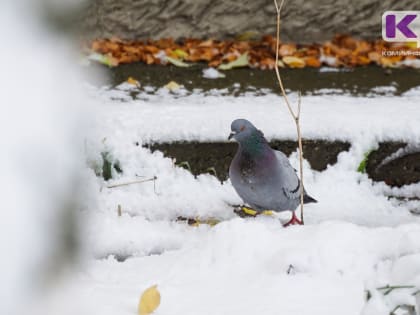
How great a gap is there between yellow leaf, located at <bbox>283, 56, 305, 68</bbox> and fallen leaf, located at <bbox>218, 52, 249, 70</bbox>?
0.84 feet

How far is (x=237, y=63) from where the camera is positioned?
4.22m

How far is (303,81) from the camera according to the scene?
3.99 meters

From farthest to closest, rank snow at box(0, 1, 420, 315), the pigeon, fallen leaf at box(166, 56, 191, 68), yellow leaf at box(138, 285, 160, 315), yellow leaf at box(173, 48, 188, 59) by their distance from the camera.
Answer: yellow leaf at box(173, 48, 188, 59) → fallen leaf at box(166, 56, 191, 68) → the pigeon → yellow leaf at box(138, 285, 160, 315) → snow at box(0, 1, 420, 315)

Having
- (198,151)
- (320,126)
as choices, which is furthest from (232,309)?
(320,126)

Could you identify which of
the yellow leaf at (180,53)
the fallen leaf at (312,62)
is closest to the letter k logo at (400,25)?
the fallen leaf at (312,62)

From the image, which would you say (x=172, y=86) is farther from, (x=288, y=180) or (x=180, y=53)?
(x=288, y=180)

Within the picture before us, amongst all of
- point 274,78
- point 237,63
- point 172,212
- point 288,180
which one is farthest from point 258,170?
point 237,63

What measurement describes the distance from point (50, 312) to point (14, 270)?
0.11 meters

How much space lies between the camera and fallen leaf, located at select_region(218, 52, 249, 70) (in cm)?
420

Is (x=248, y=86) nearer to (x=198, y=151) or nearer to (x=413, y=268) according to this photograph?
(x=198, y=151)

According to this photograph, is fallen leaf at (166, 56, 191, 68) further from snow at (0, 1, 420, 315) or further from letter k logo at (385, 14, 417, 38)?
letter k logo at (385, 14, 417, 38)

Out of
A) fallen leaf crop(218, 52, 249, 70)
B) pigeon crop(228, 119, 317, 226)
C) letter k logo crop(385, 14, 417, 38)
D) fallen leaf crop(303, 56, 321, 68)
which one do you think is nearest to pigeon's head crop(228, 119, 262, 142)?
pigeon crop(228, 119, 317, 226)

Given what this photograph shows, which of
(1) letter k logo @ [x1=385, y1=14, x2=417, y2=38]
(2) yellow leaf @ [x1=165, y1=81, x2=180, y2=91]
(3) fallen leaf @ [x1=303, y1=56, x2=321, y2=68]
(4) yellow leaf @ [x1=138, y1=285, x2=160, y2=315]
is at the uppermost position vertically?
(1) letter k logo @ [x1=385, y1=14, x2=417, y2=38]

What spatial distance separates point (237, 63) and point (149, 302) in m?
2.71
